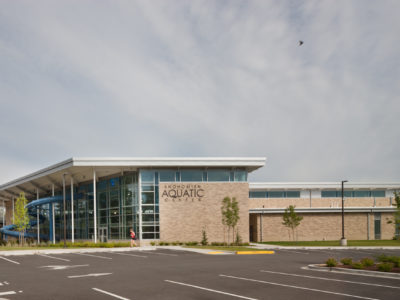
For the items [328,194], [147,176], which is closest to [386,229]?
[328,194]

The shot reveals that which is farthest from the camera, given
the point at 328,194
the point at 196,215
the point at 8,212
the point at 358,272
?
the point at 8,212

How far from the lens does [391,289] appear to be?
12.2 m

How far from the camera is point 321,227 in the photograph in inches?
1858

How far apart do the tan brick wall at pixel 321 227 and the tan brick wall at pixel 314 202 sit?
6294mm

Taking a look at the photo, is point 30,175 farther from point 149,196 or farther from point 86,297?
point 86,297

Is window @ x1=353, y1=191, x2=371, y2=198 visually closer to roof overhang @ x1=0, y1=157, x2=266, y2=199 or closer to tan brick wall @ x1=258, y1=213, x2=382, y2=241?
tan brick wall @ x1=258, y1=213, x2=382, y2=241

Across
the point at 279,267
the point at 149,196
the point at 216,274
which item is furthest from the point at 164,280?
the point at 149,196

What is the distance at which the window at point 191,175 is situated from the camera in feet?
133

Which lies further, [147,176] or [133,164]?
[147,176]

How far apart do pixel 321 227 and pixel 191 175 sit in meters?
17.3

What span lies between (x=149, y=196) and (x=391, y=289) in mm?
29513

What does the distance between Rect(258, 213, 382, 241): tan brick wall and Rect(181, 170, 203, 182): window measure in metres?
10.2

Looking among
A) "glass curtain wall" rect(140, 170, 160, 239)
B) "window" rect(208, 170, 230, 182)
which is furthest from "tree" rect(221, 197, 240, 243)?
"glass curtain wall" rect(140, 170, 160, 239)

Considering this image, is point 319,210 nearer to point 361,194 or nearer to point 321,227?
point 321,227
